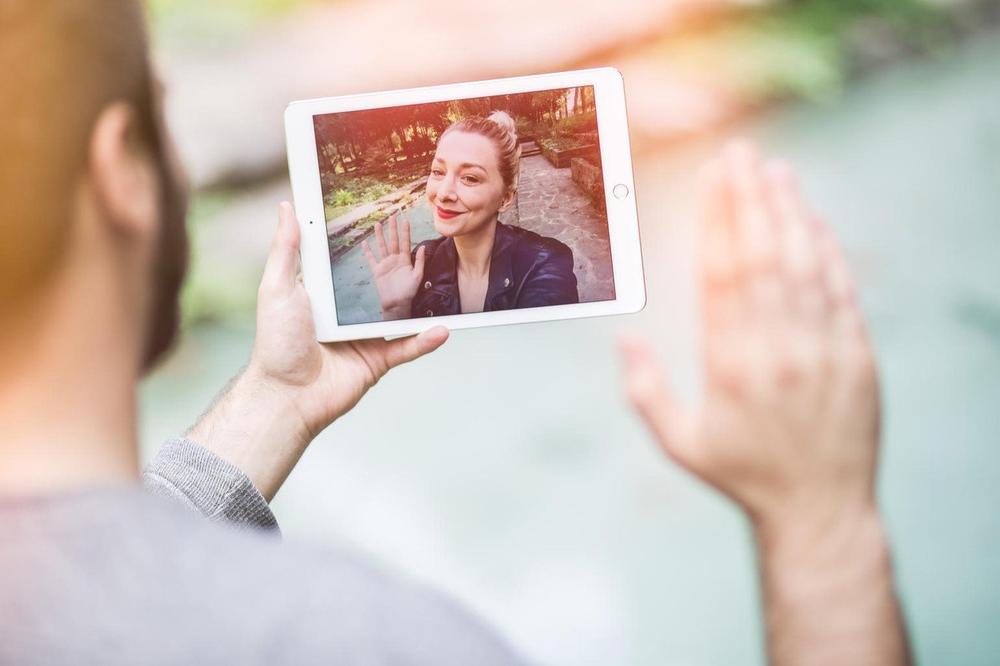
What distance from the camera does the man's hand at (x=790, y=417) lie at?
0.54m

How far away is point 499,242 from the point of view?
29.6 inches

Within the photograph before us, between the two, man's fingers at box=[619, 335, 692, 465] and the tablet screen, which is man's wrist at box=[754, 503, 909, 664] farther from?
the tablet screen

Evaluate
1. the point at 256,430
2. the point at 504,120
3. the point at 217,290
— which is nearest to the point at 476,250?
the point at 504,120

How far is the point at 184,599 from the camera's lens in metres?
0.33

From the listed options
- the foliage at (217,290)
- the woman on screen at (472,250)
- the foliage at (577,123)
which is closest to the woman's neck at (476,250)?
the woman on screen at (472,250)

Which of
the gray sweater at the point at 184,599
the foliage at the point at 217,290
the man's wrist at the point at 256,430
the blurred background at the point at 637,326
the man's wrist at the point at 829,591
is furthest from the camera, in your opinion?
the foliage at the point at 217,290

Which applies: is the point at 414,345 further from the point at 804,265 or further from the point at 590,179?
the point at 804,265

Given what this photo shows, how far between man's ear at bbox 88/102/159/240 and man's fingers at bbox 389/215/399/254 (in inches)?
13.5

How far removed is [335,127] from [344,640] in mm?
528

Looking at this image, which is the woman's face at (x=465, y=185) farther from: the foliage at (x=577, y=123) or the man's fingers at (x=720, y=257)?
the man's fingers at (x=720, y=257)

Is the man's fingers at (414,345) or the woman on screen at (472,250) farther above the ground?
the woman on screen at (472,250)

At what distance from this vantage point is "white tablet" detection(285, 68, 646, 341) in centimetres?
75

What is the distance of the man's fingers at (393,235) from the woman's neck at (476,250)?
5 cm

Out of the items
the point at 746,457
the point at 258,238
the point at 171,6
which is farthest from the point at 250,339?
the point at 746,457
